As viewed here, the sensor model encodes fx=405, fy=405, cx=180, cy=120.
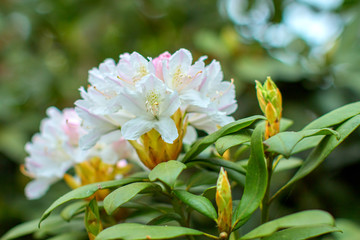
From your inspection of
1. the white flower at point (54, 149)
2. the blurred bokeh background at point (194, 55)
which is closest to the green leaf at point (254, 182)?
the white flower at point (54, 149)

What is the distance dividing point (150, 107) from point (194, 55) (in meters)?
1.60

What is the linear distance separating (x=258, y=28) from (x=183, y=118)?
1.75 metres

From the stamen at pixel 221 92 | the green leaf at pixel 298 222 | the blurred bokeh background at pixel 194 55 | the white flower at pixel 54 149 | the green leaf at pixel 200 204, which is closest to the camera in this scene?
the green leaf at pixel 298 222

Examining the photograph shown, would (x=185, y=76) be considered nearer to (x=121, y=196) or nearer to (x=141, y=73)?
(x=141, y=73)

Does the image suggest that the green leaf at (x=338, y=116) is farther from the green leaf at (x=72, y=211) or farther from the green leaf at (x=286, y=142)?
the green leaf at (x=72, y=211)

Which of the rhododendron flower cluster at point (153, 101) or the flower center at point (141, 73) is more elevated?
the flower center at point (141, 73)

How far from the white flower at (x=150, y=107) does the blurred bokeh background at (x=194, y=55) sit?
3.29ft

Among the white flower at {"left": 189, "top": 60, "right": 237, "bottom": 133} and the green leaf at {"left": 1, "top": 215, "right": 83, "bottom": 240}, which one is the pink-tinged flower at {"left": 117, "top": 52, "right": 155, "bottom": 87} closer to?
the white flower at {"left": 189, "top": 60, "right": 237, "bottom": 133}

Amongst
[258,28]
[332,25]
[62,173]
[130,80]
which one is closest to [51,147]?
[62,173]

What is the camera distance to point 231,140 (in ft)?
2.39

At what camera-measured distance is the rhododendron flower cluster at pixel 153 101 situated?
805 millimetres

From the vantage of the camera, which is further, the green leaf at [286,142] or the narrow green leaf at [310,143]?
the narrow green leaf at [310,143]

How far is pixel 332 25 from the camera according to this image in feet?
7.87

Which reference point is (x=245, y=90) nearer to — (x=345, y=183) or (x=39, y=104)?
(x=345, y=183)
